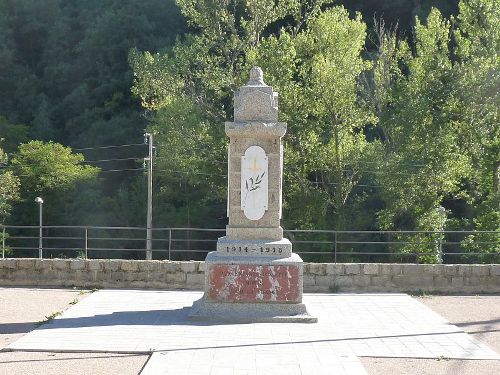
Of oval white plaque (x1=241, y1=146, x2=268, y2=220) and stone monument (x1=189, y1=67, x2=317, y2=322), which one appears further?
oval white plaque (x1=241, y1=146, x2=268, y2=220)

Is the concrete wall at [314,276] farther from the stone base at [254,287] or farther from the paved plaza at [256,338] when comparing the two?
the stone base at [254,287]

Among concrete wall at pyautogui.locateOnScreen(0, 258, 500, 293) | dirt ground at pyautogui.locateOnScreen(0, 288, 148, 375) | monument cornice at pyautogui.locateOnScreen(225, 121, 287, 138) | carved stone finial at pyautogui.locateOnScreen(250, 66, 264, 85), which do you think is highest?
carved stone finial at pyautogui.locateOnScreen(250, 66, 264, 85)

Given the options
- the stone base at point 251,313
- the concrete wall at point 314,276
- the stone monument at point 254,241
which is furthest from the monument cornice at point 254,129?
the concrete wall at point 314,276

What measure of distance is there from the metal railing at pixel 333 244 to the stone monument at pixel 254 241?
10.8 feet

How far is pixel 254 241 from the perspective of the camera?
11344 millimetres

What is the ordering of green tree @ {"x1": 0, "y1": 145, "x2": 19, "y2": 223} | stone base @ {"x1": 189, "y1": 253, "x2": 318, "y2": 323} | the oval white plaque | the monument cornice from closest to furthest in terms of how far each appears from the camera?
stone base @ {"x1": 189, "y1": 253, "x2": 318, "y2": 323} < the monument cornice < the oval white plaque < green tree @ {"x1": 0, "y1": 145, "x2": 19, "y2": 223}

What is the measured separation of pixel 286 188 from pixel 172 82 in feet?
20.1

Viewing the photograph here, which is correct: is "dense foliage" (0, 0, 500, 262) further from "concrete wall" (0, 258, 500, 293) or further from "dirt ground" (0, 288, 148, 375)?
"dirt ground" (0, 288, 148, 375)

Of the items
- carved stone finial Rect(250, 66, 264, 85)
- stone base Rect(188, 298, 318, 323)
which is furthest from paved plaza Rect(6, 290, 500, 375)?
carved stone finial Rect(250, 66, 264, 85)

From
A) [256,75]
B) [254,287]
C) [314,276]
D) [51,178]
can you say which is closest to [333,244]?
[314,276]

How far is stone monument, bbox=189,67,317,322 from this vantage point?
11086mm

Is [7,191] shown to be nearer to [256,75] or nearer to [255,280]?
[256,75]

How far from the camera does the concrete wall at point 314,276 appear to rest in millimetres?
14375

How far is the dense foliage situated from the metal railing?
0.36 meters
